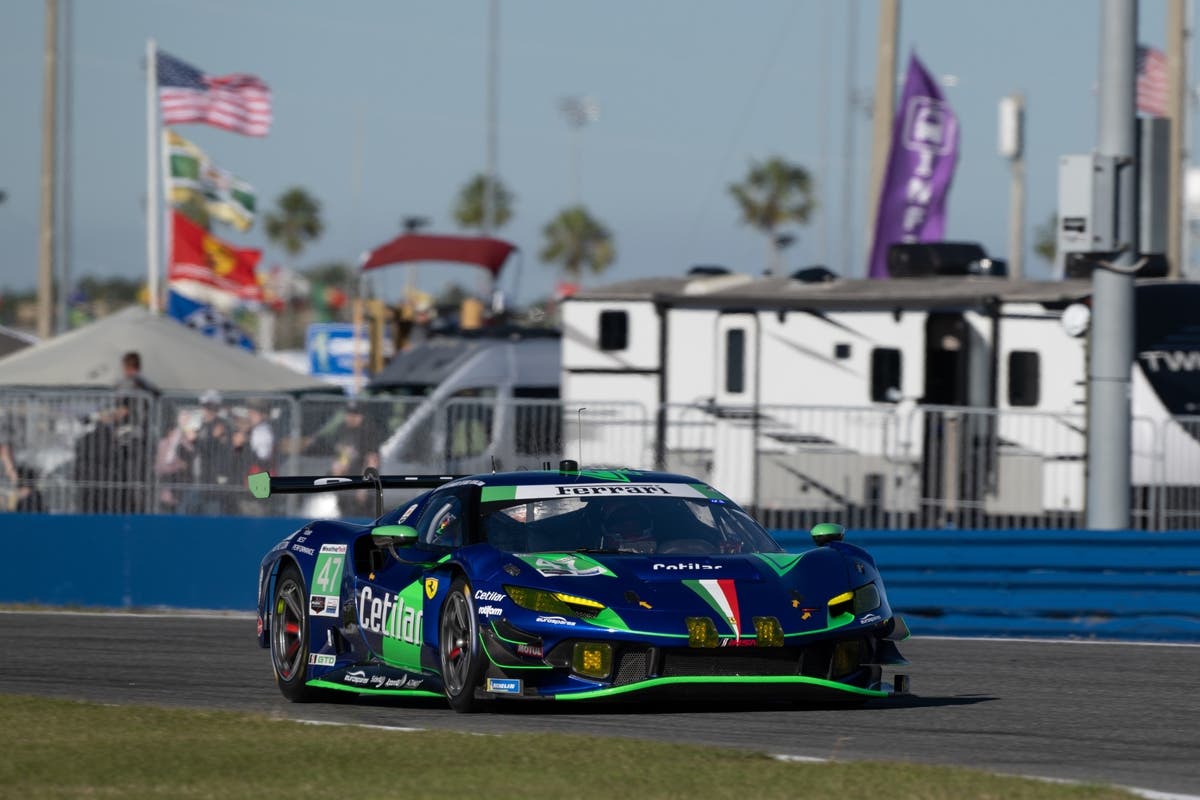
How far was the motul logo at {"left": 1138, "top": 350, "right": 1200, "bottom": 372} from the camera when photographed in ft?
73.8

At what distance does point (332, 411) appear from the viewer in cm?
1923

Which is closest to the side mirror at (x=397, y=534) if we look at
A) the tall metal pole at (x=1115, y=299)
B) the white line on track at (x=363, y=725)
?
the white line on track at (x=363, y=725)

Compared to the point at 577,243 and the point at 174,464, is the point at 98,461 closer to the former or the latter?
the point at 174,464

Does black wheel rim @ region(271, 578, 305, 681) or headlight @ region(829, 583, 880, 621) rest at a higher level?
headlight @ region(829, 583, 880, 621)

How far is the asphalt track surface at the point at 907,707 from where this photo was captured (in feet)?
28.4

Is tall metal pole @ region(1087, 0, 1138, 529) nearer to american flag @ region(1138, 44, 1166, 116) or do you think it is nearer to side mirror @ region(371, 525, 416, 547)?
side mirror @ region(371, 525, 416, 547)

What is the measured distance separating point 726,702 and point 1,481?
10.7m

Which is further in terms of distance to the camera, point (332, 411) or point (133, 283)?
point (133, 283)

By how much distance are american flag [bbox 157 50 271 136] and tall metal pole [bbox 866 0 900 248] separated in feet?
34.6

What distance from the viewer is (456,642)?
1002cm

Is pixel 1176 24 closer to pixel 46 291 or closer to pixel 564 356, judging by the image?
pixel 564 356

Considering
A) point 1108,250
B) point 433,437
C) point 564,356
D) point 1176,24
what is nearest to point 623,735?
point 1108,250

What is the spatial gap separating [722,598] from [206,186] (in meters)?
28.3

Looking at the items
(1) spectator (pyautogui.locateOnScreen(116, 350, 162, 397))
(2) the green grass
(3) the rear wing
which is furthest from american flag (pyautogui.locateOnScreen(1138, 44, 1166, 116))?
(2) the green grass
